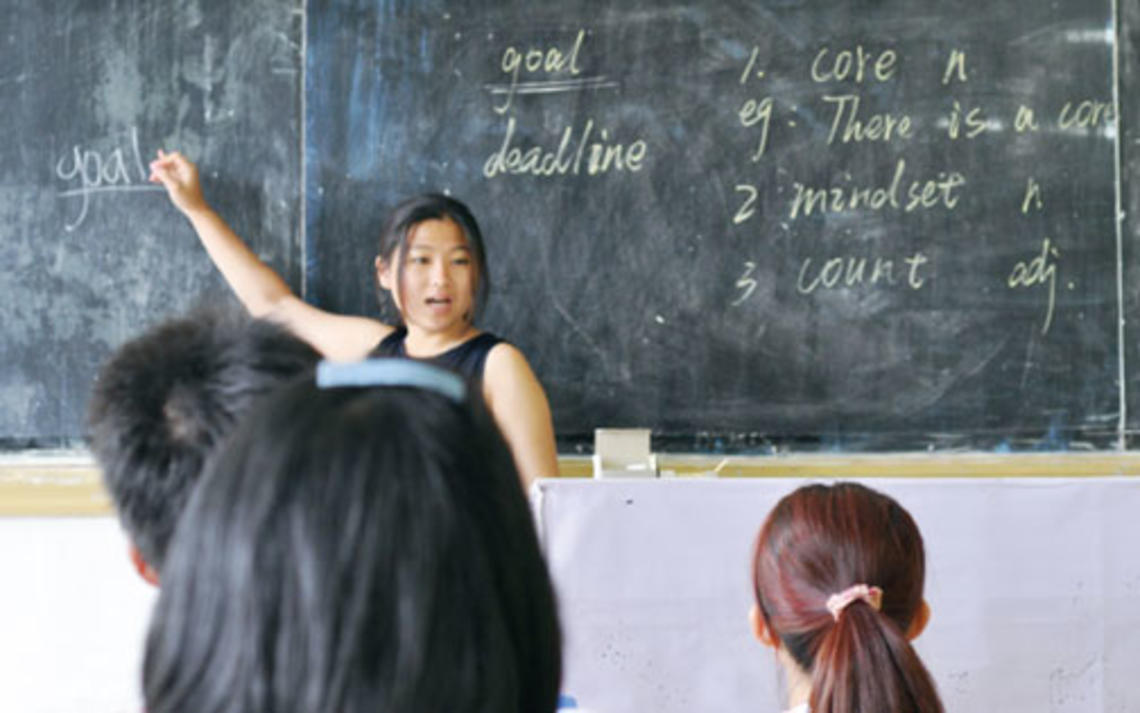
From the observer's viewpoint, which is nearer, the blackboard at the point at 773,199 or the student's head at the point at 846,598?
the student's head at the point at 846,598

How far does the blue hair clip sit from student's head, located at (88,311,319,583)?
0.66 feet

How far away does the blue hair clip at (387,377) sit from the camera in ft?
1.79

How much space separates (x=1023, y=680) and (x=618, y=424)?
1029 millimetres

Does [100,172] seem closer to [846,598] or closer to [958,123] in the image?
[958,123]

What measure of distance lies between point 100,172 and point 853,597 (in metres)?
2.14

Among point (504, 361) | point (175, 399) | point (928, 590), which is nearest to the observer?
point (175, 399)

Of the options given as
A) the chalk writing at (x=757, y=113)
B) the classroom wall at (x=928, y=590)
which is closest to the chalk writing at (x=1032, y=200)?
the chalk writing at (x=757, y=113)

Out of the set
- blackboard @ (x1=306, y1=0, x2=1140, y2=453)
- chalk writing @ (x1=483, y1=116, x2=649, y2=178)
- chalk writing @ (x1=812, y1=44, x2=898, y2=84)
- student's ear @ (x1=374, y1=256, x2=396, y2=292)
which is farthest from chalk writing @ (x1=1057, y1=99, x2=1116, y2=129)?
student's ear @ (x1=374, y1=256, x2=396, y2=292)

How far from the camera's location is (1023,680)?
79.2 inches

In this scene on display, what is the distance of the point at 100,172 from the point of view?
9.11 feet

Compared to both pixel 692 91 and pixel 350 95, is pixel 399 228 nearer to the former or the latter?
pixel 350 95

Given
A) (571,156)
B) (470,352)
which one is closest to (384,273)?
(470,352)

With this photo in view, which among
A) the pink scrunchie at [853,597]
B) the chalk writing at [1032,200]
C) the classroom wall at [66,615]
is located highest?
the chalk writing at [1032,200]

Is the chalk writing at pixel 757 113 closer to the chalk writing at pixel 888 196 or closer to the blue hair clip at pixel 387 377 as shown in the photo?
the chalk writing at pixel 888 196
